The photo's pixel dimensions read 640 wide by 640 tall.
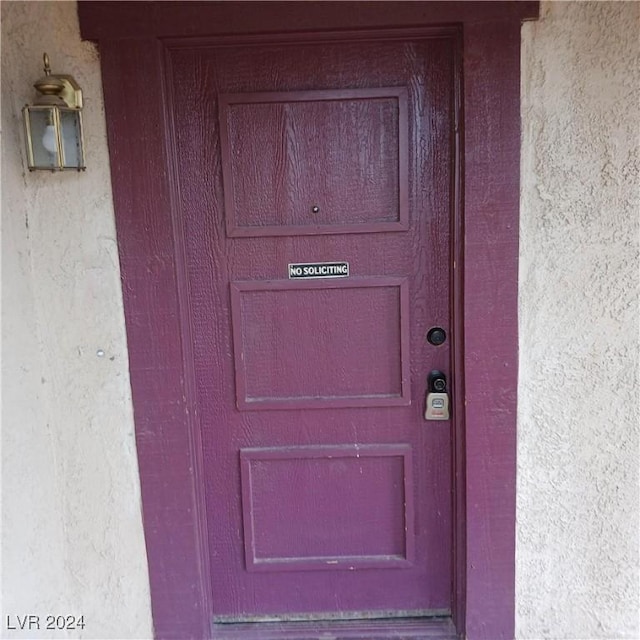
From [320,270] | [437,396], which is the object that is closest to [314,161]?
[320,270]

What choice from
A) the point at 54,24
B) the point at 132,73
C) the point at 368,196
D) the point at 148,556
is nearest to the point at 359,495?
the point at 148,556

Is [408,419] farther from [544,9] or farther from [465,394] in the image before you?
[544,9]

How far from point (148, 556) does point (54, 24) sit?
5.92 ft

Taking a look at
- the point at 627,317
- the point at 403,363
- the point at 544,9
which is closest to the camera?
the point at 544,9

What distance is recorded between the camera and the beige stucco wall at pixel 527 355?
1703 mm

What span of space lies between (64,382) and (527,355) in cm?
158

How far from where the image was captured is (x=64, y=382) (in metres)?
1.87

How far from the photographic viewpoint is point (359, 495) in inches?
79.2

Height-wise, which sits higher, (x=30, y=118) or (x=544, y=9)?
(x=544, y=9)

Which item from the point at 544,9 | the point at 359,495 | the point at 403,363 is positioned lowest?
the point at 359,495

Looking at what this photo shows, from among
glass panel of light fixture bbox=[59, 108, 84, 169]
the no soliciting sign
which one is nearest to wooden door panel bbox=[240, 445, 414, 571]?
the no soliciting sign

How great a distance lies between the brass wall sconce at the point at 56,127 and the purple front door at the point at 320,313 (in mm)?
306

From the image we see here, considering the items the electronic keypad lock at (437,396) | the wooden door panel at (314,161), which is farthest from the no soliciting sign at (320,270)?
the electronic keypad lock at (437,396)

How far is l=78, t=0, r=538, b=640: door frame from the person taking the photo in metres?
1.68
